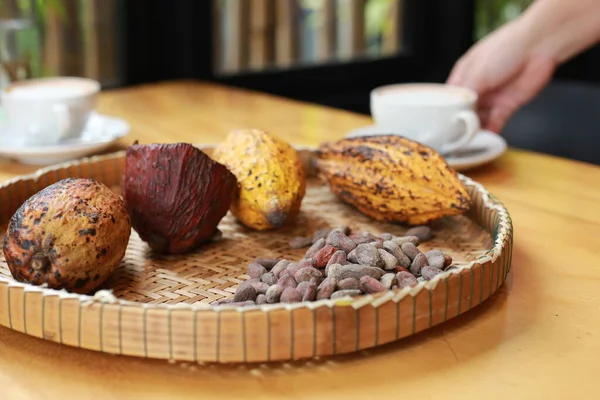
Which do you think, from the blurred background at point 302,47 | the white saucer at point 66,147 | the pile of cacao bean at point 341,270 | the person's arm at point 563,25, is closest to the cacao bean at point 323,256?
the pile of cacao bean at point 341,270

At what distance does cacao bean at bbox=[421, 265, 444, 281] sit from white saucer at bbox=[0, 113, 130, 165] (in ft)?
2.26

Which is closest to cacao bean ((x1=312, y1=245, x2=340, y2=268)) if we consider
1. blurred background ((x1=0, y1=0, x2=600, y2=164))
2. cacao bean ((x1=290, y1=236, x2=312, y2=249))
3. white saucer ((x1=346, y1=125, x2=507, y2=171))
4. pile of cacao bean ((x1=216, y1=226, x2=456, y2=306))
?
pile of cacao bean ((x1=216, y1=226, x2=456, y2=306))

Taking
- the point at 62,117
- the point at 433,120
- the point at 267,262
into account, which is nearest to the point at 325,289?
the point at 267,262

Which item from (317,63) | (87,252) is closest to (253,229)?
(87,252)

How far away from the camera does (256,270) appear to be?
0.71 metres

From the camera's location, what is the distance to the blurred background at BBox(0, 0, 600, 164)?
2.03m

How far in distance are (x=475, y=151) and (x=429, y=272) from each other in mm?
575

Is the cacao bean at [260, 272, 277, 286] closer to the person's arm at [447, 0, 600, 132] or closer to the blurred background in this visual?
the person's arm at [447, 0, 600, 132]

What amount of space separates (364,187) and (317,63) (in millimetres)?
1810

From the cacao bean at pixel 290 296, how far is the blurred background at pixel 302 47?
49.9 inches

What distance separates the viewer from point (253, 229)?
88cm

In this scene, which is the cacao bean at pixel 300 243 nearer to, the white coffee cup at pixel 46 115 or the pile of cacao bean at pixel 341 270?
the pile of cacao bean at pixel 341 270

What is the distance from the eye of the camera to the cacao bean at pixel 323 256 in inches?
27.7

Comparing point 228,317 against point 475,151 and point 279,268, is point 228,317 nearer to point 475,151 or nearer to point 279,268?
point 279,268
